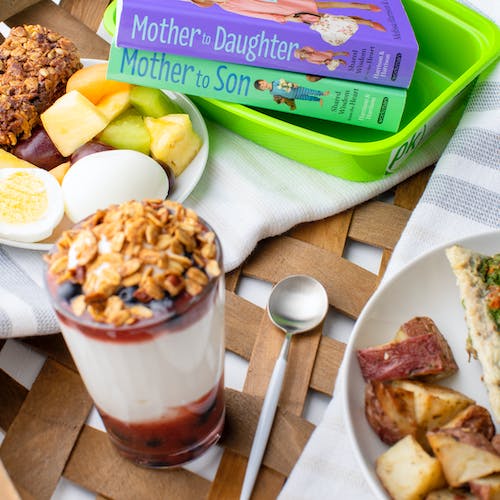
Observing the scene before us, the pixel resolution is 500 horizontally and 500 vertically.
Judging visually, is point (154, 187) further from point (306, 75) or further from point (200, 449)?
point (200, 449)

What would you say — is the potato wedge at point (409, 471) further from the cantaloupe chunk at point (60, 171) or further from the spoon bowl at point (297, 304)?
the cantaloupe chunk at point (60, 171)

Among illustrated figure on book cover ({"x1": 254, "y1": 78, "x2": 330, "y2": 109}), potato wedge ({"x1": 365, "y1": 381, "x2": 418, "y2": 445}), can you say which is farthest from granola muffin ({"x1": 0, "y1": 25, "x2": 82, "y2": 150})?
potato wedge ({"x1": 365, "y1": 381, "x2": 418, "y2": 445})

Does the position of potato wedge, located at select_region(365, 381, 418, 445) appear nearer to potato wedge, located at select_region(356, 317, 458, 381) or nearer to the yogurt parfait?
potato wedge, located at select_region(356, 317, 458, 381)

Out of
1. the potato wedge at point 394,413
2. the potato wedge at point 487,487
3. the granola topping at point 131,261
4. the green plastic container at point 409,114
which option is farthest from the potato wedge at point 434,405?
the green plastic container at point 409,114

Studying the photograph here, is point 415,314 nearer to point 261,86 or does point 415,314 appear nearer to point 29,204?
point 261,86

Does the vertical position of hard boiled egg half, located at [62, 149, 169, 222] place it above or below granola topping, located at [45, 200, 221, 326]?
below

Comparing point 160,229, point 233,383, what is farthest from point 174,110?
point 160,229

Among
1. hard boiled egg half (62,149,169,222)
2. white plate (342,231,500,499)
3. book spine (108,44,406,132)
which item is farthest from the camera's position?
book spine (108,44,406,132)
